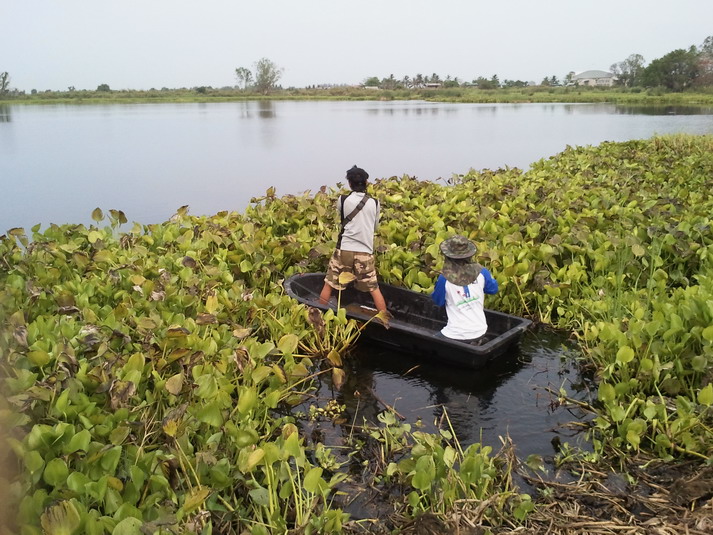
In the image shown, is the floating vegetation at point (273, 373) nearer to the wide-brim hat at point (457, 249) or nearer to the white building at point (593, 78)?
the wide-brim hat at point (457, 249)

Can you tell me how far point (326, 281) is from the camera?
16.5 feet

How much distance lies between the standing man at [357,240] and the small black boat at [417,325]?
0.73ft

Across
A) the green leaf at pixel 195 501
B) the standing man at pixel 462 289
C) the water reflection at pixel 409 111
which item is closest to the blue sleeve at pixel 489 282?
the standing man at pixel 462 289

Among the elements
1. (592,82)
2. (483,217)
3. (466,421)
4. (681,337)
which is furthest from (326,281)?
(592,82)

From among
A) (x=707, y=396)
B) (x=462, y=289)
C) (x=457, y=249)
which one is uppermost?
(x=457, y=249)

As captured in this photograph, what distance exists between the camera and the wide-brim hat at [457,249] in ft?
12.8

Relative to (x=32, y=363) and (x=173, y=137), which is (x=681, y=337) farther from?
(x=173, y=137)

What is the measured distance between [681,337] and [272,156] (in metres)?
14.6

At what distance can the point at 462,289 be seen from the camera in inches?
160

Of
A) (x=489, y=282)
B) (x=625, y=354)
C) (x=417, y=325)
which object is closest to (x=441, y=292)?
(x=489, y=282)

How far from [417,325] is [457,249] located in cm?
126

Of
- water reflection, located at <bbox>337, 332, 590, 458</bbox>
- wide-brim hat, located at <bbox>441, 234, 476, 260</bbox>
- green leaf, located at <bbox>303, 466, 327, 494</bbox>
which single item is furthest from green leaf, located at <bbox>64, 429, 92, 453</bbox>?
wide-brim hat, located at <bbox>441, 234, 476, 260</bbox>

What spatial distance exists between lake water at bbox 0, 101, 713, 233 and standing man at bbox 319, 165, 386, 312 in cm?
609

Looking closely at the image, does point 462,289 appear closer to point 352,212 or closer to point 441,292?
point 441,292
